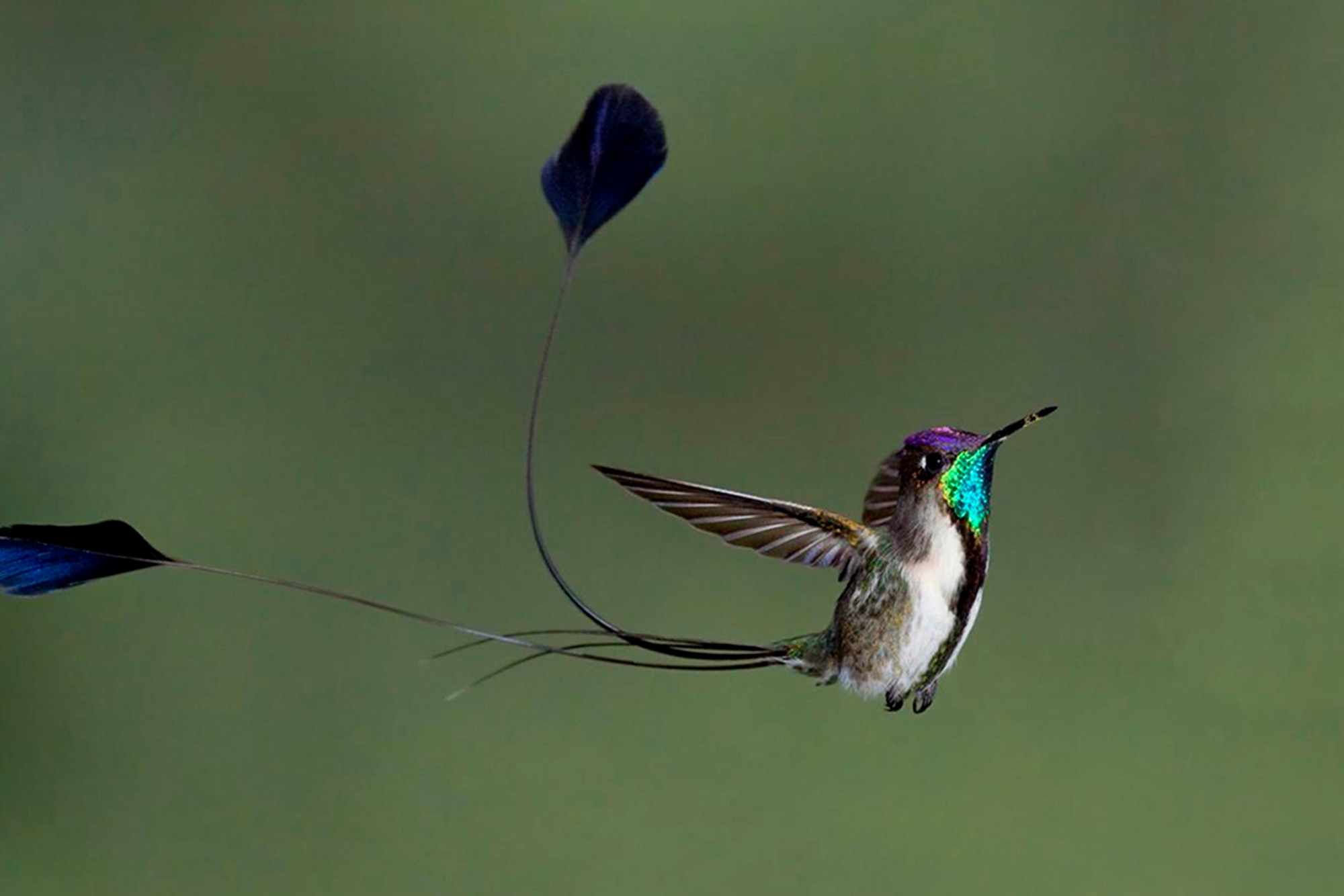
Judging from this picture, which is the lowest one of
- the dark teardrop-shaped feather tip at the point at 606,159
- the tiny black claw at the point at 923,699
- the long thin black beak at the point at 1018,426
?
the tiny black claw at the point at 923,699

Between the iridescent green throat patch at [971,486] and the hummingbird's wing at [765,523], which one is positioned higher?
the iridescent green throat patch at [971,486]

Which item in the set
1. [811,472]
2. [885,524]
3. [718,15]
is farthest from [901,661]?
A: [718,15]

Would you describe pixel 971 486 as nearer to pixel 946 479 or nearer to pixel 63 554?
pixel 946 479

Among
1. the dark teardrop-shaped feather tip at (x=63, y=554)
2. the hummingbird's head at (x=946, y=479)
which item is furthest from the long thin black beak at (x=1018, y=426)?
the dark teardrop-shaped feather tip at (x=63, y=554)

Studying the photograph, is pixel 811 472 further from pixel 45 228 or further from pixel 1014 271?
pixel 45 228

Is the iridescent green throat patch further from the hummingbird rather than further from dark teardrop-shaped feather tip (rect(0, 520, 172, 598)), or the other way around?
dark teardrop-shaped feather tip (rect(0, 520, 172, 598))

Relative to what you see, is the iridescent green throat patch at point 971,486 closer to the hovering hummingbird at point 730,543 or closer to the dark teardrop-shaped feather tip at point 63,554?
the hovering hummingbird at point 730,543

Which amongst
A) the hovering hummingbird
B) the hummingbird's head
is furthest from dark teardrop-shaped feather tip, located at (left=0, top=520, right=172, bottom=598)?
the hummingbird's head
